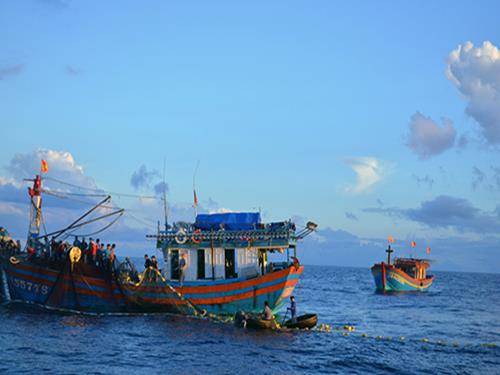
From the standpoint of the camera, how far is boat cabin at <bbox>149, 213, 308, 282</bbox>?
37.5 metres

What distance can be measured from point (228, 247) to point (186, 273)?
132 inches

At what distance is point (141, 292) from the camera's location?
37.9 m

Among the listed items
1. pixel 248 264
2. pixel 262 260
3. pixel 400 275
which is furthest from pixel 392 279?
pixel 248 264

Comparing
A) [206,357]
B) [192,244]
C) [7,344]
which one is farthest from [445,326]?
[7,344]

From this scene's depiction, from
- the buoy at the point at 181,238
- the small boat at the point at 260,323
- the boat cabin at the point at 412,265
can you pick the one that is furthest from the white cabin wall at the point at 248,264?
the boat cabin at the point at 412,265

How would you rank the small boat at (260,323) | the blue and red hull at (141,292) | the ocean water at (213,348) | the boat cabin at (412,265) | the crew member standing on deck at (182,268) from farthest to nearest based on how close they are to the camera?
1. the boat cabin at (412,265)
2. the crew member standing on deck at (182,268)
3. the blue and red hull at (141,292)
4. the small boat at (260,323)
5. the ocean water at (213,348)

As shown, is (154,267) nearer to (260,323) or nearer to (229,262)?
(229,262)

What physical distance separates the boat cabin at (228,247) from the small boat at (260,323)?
12.9 feet

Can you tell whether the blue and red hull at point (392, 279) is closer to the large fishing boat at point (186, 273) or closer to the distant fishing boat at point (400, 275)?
the distant fishing boat at point (400, 275)

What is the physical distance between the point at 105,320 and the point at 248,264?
949 cm

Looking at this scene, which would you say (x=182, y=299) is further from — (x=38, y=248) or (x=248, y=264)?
(x=38, y=248)

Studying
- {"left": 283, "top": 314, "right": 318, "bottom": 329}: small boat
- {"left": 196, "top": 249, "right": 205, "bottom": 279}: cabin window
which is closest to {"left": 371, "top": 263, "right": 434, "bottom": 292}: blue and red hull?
{"left": 196, "top": 249, "right": 205, "bottom": 279}: cabin window

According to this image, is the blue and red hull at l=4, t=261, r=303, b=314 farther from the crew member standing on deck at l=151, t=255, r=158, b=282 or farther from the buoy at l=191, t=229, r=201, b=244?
the buoy at l=191, t=229, r=201, b=244

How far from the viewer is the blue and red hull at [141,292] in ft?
118
